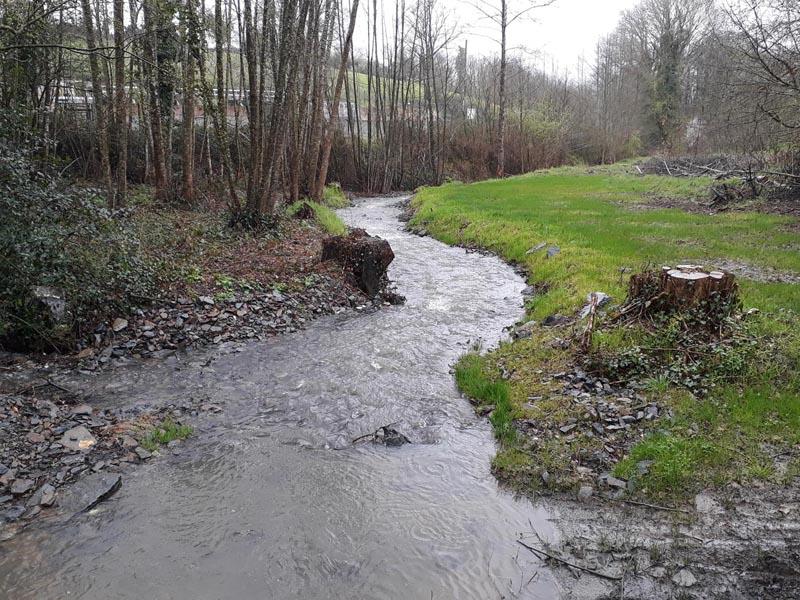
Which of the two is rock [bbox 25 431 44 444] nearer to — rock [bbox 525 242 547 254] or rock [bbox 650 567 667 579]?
rock [bbox 650 567 667 579]

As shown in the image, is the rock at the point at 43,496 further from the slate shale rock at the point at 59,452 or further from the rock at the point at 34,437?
the rock at the point at 34,437

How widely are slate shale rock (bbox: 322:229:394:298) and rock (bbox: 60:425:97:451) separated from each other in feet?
20.7

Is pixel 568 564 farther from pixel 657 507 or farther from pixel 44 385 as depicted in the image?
pixel 44 385

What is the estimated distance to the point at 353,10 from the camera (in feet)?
69.1

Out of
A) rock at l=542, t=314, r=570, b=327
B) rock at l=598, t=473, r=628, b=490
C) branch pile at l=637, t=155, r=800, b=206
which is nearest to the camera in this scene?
rock at l=598, t=473, r=628, b=490

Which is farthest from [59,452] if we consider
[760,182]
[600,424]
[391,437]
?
[760,182]

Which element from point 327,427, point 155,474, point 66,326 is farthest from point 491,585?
point 66,326

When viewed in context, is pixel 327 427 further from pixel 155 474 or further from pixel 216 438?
pixel 155 474

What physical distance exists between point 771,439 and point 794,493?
774 millimetres

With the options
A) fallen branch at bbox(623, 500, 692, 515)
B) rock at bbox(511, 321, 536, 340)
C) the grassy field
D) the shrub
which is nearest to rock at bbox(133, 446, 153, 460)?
the shrub

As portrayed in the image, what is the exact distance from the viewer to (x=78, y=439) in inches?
217

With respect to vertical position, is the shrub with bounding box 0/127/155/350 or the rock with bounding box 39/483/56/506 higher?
the shrub with bounding box 0/127/155/350

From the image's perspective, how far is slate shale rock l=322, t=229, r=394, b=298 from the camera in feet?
37.1

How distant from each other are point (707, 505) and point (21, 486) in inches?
235
